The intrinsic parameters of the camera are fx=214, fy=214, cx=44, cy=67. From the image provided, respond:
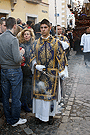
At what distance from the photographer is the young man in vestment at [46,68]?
Result: 3.83 meters

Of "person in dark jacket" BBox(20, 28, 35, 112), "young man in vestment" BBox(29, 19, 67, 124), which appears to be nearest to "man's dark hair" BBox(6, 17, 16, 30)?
"young man in vestment" BBox(29, 19, 67, 124)

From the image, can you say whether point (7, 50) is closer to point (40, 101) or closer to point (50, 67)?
point (50, 67)

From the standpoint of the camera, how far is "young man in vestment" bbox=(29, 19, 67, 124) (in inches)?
151

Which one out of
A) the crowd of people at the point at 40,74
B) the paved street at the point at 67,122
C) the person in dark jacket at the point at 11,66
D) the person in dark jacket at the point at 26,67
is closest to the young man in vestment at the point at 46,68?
the crowd of people at the point at 40,74

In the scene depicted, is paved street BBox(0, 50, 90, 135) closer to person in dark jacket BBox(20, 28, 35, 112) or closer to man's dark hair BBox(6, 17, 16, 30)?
person in dark jacket BBox(20, 28, 35, 112)

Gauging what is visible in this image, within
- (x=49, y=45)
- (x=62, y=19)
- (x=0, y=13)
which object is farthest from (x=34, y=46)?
(x=62, y=19)

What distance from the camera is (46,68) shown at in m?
3.89

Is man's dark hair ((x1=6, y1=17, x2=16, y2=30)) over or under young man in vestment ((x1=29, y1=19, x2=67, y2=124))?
over

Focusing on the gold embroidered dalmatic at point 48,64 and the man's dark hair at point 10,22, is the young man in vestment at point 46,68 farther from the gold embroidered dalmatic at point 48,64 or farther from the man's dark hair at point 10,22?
the man's dark hair at point 10,22

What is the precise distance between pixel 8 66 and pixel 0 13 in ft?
32.2

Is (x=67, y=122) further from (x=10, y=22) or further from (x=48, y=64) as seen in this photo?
(x=10, y=22)

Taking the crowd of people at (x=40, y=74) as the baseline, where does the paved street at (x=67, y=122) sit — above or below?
below

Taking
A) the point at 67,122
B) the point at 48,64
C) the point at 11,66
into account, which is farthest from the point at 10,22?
the point at 67,122

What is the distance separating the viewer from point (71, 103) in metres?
5.19
